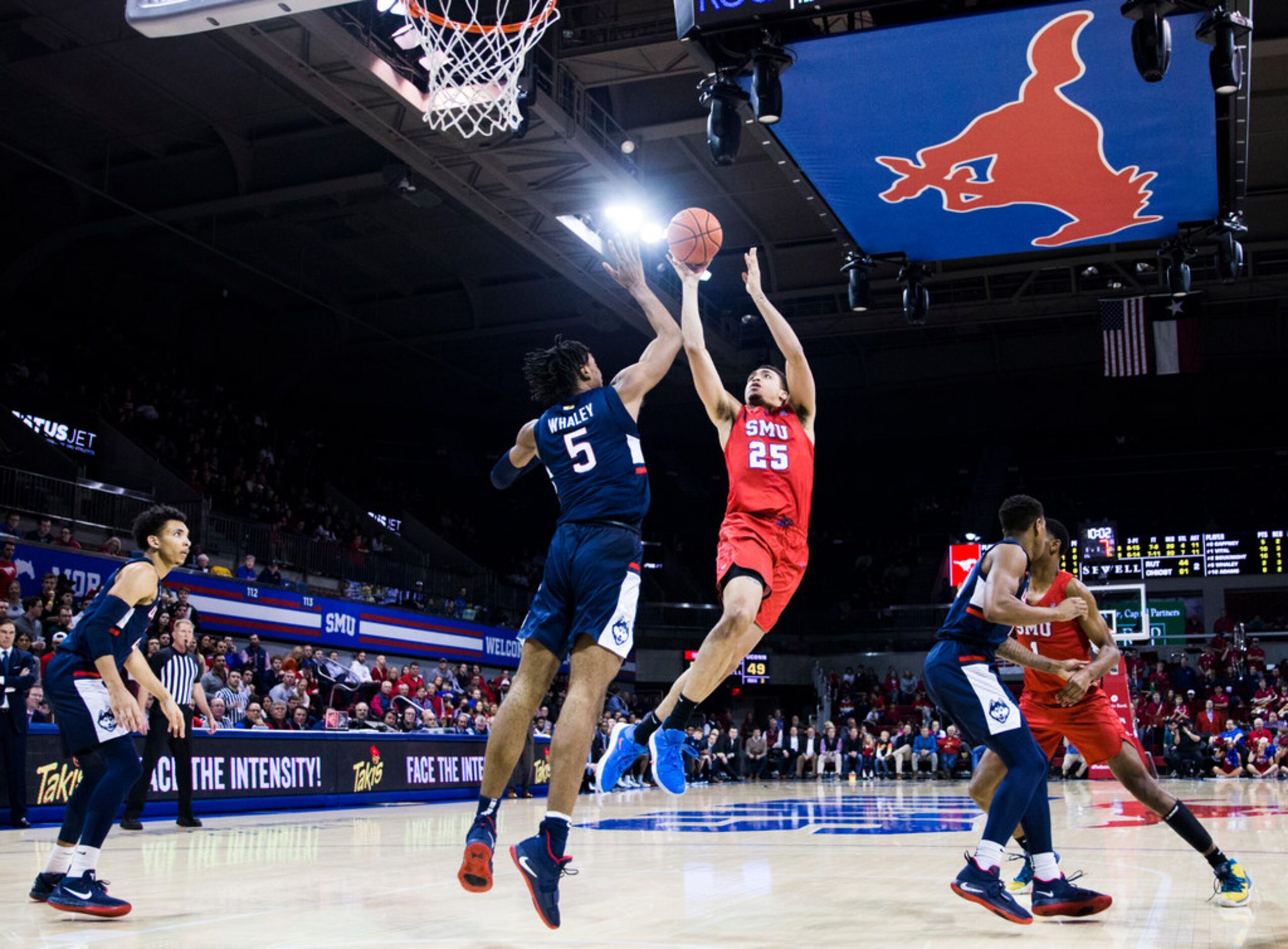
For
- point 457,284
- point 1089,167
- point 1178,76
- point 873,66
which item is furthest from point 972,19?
point 457,284

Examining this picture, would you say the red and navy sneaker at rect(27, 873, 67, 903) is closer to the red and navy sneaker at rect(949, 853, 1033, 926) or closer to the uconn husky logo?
the red and navy sneaker at rect(949, 853, 1033, 926)

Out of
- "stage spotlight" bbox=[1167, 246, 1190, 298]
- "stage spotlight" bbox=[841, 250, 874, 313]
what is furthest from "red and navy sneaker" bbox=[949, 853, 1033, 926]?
"stage spotlight" bbox=[1167, 246, 1190, 298]

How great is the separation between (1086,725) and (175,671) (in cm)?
814

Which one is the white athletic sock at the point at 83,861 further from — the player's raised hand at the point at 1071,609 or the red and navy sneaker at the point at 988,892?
the player's raised hand at the point at 1071,609

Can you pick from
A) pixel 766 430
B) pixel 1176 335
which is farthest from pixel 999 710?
pixel 1176 335

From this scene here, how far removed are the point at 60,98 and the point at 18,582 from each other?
319 inches

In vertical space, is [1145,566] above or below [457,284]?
below

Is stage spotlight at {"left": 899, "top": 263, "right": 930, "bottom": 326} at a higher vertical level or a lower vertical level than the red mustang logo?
lower

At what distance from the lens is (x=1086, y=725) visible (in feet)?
19.0

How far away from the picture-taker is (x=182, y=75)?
18797 millimetres

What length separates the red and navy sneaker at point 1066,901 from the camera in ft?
16.6

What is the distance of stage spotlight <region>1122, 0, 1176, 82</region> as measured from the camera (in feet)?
28.5

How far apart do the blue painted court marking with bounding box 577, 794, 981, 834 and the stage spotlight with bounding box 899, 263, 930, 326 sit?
5.71 meters

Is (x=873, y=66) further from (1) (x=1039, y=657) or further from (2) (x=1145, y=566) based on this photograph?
(2) (x=1145, y=566)
